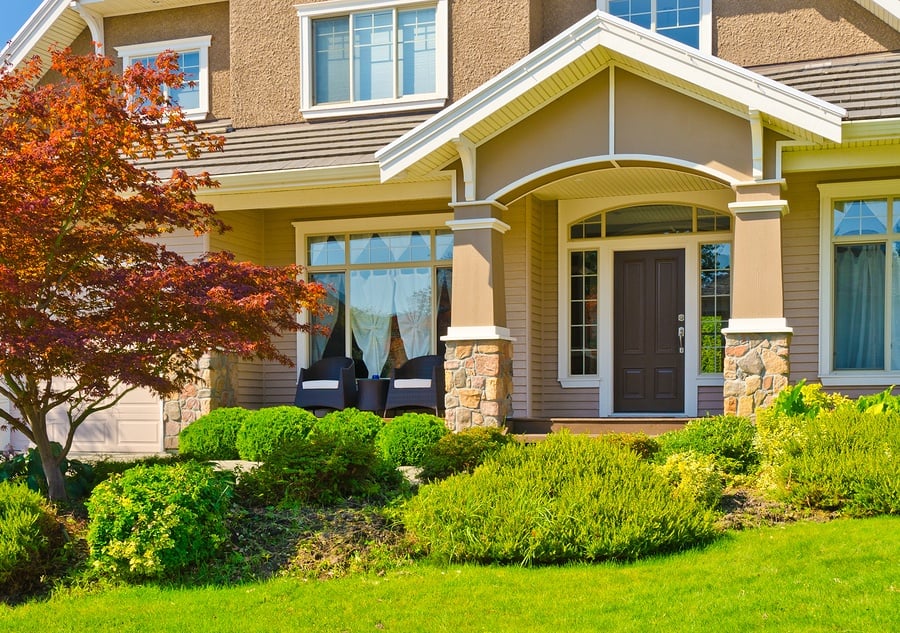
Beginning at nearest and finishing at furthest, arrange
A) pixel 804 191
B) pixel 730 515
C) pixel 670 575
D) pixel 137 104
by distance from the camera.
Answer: pixel 670 575
pixel 730 515
pixel 137 104
pixel 804 191

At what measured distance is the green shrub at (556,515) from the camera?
6691 mm

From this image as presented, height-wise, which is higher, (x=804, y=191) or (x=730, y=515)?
(x=804, y=191)

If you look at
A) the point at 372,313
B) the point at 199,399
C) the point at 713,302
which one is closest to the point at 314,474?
the point at 199,399

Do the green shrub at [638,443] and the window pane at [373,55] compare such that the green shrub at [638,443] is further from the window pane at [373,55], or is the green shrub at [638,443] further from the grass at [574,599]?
the window pane at [373,55]

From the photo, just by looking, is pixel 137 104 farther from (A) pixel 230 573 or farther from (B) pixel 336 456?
(A) pixel 230 573

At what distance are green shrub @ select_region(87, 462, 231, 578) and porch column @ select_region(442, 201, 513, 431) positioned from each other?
4280 millimetres

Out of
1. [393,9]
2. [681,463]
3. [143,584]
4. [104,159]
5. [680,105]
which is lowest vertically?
[143,584]

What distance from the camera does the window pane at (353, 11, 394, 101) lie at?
13.7 metres

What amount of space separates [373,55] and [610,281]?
14.0 feet

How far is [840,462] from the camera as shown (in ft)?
24.9

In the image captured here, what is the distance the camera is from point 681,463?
26.1 ft

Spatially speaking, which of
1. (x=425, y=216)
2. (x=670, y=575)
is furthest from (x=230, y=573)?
(x=425, y=216)

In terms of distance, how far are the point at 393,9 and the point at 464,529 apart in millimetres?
8650

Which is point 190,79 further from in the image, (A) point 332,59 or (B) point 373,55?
(B) point 373,55
